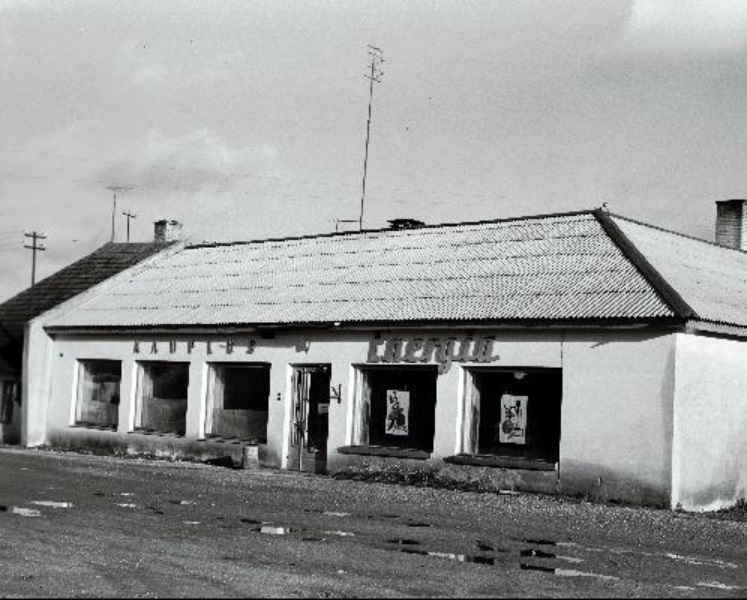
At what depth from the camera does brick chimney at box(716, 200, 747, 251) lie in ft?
88.1

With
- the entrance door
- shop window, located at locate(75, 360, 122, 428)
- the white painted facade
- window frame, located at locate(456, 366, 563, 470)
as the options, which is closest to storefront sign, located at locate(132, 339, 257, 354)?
shop window, located at locate(75, 360, 122, 428)

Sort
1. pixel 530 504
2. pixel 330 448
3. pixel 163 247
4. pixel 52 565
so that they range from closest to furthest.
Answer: pixel 52 565, pixel 530 504, pixel 330 448, pixel 163 247

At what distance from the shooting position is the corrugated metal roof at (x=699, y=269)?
1852 cm

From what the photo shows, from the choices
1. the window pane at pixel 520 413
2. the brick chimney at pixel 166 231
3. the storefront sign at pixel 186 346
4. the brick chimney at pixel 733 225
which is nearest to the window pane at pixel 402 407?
the window pane at pixel 520 413

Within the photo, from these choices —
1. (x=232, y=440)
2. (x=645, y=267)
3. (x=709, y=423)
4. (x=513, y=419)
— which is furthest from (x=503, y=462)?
(x=232, y=440)

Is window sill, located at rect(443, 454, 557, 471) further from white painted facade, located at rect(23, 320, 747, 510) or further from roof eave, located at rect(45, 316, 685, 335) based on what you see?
roof eave, located at rect(45, 316, 685, 335)

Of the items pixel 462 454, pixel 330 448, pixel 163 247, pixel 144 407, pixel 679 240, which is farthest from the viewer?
pixel 163 247

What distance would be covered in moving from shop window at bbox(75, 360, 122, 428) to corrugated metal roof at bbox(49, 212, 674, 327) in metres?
1.14

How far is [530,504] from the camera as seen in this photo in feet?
54.1

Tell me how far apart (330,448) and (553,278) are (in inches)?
220

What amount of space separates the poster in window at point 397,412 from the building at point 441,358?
0.03 metres

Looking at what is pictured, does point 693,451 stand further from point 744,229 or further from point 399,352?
point 744,229

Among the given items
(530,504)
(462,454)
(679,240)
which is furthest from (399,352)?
(679,240)

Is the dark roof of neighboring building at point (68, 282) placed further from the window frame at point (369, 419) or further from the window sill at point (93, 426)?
the window frame at point (369, 419)
